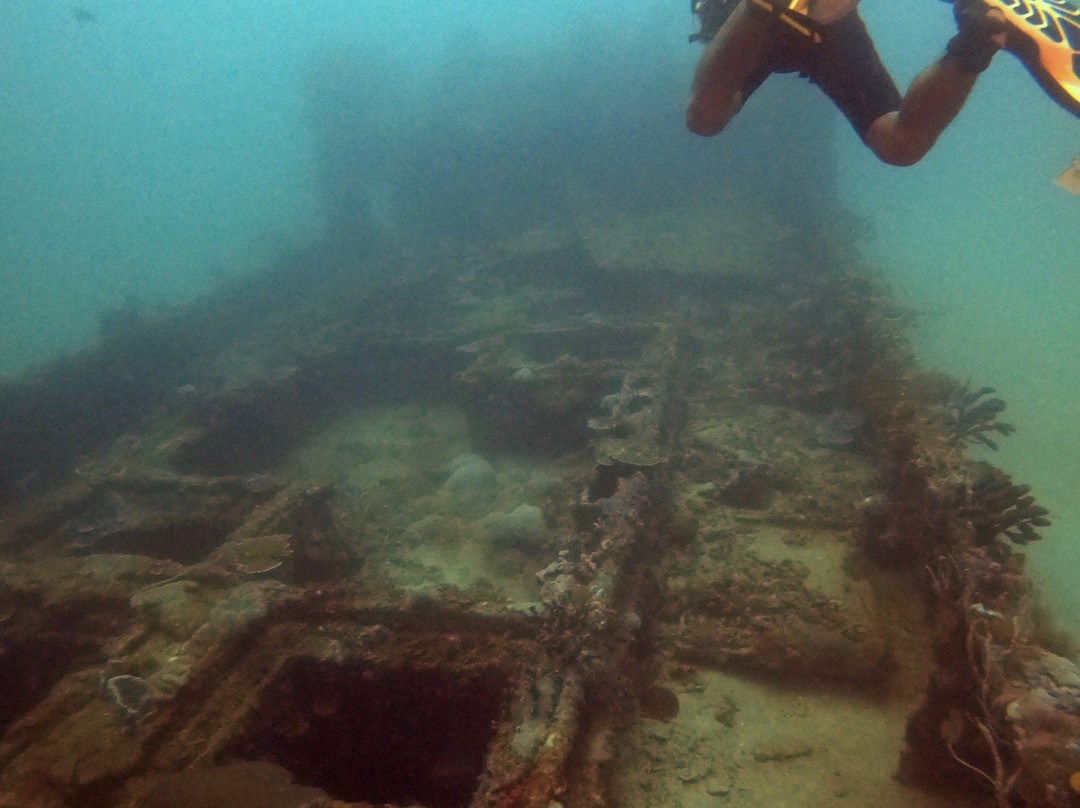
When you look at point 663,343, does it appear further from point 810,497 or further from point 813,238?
point 813,238

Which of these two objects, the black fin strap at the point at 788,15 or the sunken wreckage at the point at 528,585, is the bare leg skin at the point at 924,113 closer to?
the black fin strap at the point at 788,15

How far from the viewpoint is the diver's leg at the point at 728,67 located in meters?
2.97

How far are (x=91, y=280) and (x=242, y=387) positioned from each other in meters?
95.2

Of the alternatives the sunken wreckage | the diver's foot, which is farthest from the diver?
the sunken wreckage

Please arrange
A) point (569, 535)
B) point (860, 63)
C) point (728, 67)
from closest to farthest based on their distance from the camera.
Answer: point (728, 67) → point (860, 63) → point (569, 535)

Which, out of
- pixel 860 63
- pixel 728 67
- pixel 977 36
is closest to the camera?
pixel 977 36

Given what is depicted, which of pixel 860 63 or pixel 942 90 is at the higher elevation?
pixel 860 63

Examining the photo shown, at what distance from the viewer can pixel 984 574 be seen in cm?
394

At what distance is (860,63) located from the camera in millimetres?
3412

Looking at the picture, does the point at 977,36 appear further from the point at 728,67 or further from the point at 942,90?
the point at 728,67

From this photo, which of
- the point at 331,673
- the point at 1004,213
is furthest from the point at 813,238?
the point at 1004,213

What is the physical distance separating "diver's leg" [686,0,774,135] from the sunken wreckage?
352cm

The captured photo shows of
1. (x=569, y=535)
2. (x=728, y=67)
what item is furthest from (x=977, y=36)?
(x=569, y=535)

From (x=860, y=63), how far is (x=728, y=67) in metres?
0.97
